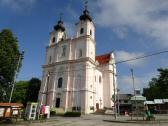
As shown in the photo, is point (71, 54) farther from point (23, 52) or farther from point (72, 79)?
point (23, 52)

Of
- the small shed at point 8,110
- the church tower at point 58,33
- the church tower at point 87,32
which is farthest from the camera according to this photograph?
the church tower at point 58,33

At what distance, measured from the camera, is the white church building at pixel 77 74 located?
48569 millimetres

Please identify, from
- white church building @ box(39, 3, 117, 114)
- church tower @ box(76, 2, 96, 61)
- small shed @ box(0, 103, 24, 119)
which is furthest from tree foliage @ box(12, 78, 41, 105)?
small shed @ box(0, 103, 24, 119)

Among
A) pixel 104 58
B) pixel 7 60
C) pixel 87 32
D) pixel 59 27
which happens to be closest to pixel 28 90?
pixel 59 27

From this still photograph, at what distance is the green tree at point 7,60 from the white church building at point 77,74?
10628mm

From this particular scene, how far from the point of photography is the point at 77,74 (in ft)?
167

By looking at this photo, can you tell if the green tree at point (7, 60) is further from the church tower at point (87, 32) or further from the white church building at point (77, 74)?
the church tower at point (87, 32)

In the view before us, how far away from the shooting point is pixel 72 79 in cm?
5125

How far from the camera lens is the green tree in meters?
35.3

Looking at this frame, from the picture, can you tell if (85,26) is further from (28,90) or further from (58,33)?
(28,90)

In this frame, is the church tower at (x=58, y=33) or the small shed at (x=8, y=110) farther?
the church tower at (x=58, y=33)

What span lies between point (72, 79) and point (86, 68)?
16.8 feet

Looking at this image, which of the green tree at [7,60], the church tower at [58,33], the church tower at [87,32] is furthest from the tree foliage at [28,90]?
the church tower at [87,32]

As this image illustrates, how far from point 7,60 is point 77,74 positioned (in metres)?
20.2
